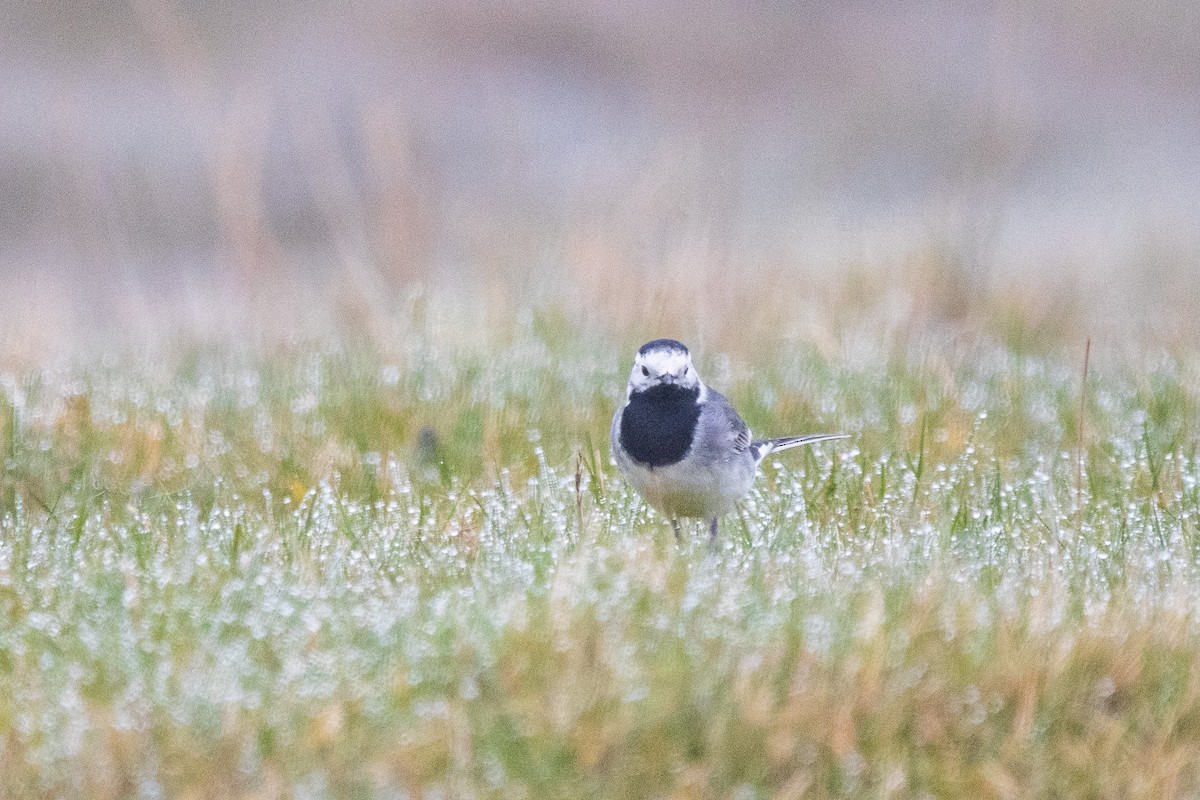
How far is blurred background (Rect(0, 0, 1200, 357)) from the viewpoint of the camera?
7.78m

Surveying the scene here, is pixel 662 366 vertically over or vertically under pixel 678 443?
over

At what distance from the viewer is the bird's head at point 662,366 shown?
439 centimetres

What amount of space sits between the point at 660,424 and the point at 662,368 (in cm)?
16

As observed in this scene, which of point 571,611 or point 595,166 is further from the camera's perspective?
point 595,166

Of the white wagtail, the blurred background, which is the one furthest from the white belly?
the blurred background

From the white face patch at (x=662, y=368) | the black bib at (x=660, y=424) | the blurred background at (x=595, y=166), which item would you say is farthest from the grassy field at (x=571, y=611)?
the blurred background at (x=595, y=166)

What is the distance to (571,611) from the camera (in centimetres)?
324

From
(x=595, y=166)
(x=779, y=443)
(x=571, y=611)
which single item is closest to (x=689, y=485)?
(x=779, y=443)

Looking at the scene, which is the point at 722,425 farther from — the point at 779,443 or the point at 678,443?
the point at 779,443

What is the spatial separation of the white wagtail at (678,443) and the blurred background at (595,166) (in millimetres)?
2679

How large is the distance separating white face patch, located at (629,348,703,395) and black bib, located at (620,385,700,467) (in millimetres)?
47

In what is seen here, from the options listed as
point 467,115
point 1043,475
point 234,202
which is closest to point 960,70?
point 467,115

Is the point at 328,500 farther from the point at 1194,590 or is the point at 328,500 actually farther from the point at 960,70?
the point at 960,70

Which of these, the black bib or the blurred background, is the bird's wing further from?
the blurred background
